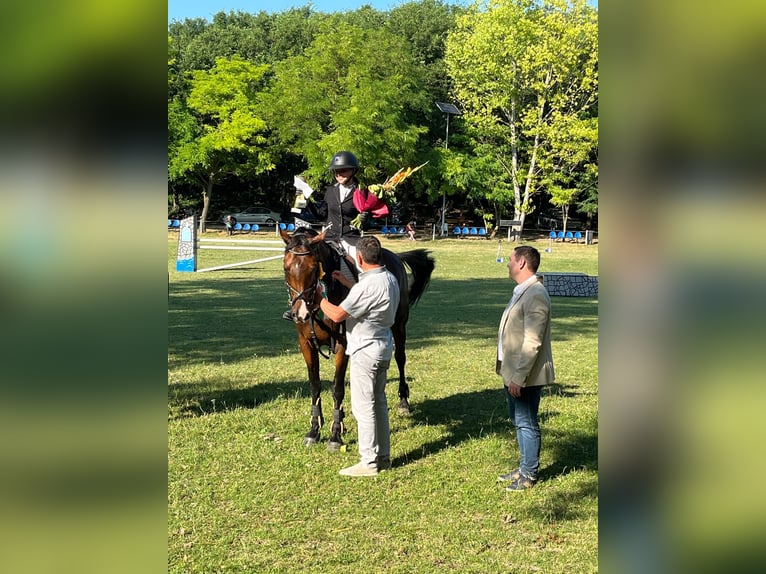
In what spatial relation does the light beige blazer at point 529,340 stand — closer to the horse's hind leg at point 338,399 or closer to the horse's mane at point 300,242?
the horse's hind leg at point 338,399

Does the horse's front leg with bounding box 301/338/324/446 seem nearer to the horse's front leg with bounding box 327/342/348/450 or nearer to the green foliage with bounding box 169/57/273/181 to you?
the horse's front leg with bounding box 327/342/348/450

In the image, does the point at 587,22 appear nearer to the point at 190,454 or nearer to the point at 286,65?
the point at 286,65

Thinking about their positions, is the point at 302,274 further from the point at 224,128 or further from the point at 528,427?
the point at 224,128

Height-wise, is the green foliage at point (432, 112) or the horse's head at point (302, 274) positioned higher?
the green foliage at point (432, 112)

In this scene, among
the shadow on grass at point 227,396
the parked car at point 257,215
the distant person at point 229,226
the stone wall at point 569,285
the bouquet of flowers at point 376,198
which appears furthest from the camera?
the parked car at point 257,215

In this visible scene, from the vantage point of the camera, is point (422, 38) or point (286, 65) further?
point (422, 38)

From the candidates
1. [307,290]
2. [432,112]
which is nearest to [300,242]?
[307,290]

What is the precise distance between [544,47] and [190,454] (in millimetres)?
47232

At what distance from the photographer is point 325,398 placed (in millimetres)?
10031

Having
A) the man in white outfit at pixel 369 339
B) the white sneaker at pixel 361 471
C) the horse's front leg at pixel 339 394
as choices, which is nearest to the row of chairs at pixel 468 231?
the horse's front leg at pixel 339 394

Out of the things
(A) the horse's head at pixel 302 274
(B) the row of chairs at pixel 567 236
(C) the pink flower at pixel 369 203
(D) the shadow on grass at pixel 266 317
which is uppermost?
(C) the pink flower at pixel 369 203

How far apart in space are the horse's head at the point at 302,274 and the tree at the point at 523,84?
44.0 m

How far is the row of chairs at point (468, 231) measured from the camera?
179 ft
